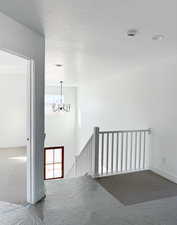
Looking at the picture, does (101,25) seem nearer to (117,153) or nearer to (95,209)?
(95,209)

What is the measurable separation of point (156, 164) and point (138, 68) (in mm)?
2289

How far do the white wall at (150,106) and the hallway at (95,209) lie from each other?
1.11 metres

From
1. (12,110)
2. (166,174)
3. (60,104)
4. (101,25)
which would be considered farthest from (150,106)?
(60,104)

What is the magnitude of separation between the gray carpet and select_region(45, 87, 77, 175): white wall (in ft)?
18.3

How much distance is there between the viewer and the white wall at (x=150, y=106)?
148 inches

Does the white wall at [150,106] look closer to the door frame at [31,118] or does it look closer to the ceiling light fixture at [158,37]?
the ceiling light fixture at [158,37]

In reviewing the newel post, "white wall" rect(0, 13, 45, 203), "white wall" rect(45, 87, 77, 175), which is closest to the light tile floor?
"white wall" rect(0, 13, 45, 203)

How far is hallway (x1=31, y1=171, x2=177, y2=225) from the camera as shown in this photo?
240 cm

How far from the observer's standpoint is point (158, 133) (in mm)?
4105

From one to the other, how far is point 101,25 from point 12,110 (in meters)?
5.09

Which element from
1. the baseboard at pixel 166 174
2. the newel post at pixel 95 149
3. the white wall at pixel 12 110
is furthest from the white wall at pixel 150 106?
the white wall at pixel 12 110

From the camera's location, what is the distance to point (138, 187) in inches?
136

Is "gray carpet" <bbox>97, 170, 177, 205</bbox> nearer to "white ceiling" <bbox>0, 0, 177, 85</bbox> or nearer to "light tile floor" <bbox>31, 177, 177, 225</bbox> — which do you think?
"light tile floor" <bbox>31, 177, 177, 225</bbox>

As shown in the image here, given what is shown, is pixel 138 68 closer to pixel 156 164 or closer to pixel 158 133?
pixel 158 133
